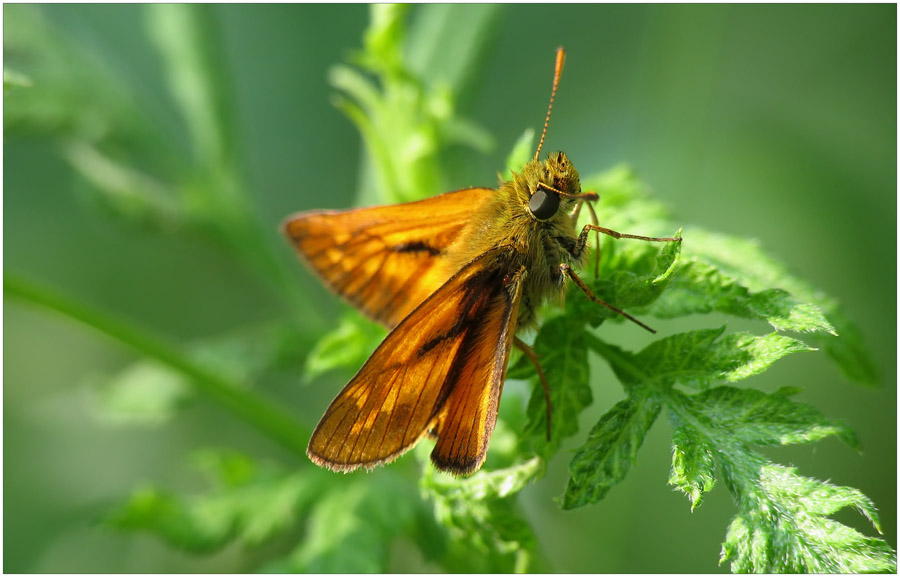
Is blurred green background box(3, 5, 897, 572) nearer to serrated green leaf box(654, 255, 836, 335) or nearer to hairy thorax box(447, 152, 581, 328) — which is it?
hairy thorax box(447, 152, 581, 328)

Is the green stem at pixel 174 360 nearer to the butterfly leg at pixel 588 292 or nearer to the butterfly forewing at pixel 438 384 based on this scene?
the butterfly forewing at pixel 438 384

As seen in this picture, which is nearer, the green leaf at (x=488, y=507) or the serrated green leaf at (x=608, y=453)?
the serrated green leaf at (x=608, y=453)

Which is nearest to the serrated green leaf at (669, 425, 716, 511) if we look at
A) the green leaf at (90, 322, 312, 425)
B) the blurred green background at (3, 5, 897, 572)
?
the blurred green background at (3, 5, 897, 572)

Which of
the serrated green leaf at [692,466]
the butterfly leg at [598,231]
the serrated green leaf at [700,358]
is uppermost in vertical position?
the butterfly leg at [598,231]

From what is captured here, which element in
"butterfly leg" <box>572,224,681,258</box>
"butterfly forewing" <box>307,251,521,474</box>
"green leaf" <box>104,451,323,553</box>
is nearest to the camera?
"butterfly forewing" <box>307,251,521,474</box>

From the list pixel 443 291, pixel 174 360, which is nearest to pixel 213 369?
pixel 174 360

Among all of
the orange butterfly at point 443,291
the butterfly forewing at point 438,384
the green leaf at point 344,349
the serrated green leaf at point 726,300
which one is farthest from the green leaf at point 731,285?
the green leaf at point 344,349

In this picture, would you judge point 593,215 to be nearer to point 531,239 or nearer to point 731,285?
point 531,239

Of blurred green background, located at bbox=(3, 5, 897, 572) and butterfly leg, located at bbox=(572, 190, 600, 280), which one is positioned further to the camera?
blurred green background, located at bbox=(3, 5, 897, 572)
